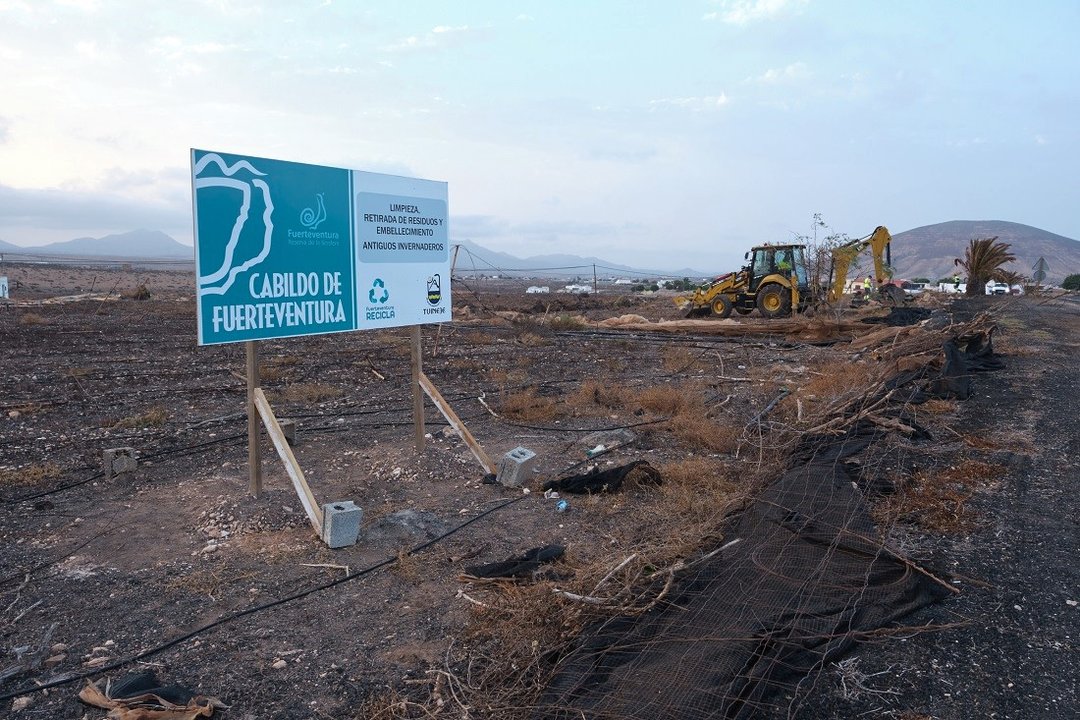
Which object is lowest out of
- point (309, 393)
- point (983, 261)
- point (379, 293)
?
point (309, 393)

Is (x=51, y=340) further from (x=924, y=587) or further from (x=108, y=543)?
(x=924, y=587)

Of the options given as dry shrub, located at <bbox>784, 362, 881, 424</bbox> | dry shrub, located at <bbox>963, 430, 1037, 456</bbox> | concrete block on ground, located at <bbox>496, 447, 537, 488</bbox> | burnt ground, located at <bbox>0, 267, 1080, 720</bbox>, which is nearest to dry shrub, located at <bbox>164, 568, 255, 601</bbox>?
burnt ground, located at <bbox>0, 267, 1080, 720</bbox>

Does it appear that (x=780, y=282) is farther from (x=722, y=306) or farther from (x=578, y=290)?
(x=578, y=290)

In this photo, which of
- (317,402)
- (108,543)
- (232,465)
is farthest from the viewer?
(317,402)

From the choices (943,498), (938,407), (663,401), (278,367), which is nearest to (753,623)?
(943,498)

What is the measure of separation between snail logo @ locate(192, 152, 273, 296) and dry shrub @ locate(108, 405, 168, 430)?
14.8ft

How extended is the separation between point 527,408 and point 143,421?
15.8ft

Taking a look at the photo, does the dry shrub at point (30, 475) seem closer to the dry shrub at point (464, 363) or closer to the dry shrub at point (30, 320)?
the dry shrub at point (464, 363)

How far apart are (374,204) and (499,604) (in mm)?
4146

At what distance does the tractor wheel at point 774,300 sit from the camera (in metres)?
25.8

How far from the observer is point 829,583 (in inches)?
180

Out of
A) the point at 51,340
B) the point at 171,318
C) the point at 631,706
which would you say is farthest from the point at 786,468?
the point at 171,318

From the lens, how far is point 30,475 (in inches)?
282

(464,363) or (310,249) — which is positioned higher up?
(310,249)
